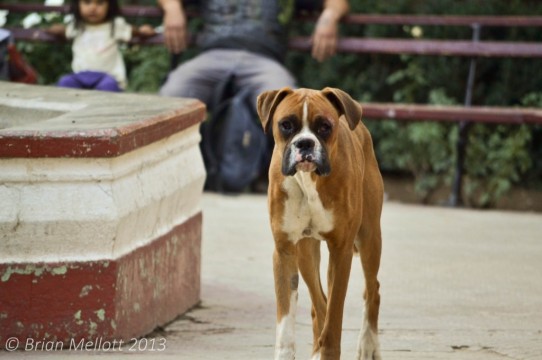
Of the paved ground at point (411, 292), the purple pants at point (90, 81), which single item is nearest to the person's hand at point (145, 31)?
the purple pants at point (90, 81)

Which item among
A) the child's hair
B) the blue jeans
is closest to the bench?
the child's hair

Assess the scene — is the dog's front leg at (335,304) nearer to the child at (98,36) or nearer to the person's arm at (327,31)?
the person's arm at (327,31)

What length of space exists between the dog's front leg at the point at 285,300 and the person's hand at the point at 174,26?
546 centimetres

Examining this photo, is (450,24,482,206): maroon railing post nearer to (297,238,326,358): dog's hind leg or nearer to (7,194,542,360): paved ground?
(7,194,542,360): paved ground

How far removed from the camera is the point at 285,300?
4.61 meters

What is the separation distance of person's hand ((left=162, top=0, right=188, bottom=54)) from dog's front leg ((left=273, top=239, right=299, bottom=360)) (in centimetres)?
546

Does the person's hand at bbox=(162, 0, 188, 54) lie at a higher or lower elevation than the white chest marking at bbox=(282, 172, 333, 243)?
lower

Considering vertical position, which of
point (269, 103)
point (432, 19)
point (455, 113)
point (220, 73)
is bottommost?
point (455, 113)

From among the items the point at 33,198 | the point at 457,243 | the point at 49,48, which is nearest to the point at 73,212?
the point at 33,198

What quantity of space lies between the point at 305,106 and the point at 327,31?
540 cm

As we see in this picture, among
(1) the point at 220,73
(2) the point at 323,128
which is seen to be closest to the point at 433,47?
(1) the point at 220,73

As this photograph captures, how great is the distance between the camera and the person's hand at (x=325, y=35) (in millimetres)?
9656

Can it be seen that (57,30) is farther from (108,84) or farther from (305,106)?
→ (305,106)

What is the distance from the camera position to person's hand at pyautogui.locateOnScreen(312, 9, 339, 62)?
9656mm
